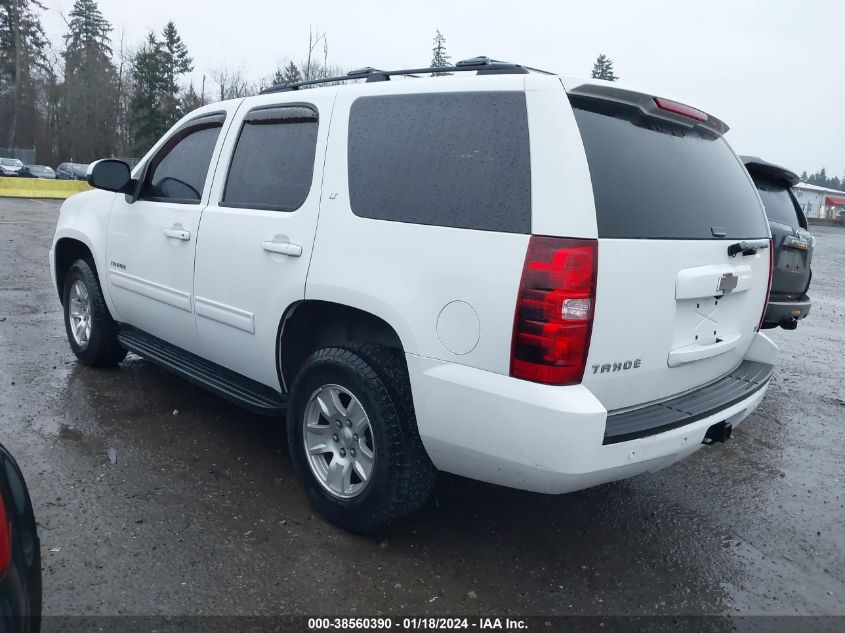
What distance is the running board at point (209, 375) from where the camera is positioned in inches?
137

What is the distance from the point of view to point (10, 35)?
175 ft

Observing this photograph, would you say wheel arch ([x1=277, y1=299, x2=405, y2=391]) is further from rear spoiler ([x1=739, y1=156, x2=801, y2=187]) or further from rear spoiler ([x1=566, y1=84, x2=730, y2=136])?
rear spoiler ([x1=739, y1=156, x2=801, y2=187])

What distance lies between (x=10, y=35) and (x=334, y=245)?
63.9 meters

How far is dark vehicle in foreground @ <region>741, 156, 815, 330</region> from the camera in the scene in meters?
5.31

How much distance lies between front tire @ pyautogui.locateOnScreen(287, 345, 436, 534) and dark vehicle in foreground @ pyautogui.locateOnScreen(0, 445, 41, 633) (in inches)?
53.9

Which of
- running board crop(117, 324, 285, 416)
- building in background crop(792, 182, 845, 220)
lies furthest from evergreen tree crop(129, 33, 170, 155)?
building in background crop(792, 182, 845, 220)

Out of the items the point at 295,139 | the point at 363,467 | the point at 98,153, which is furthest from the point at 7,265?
A: the point at 98,153

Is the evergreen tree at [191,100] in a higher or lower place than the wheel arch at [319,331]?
higher

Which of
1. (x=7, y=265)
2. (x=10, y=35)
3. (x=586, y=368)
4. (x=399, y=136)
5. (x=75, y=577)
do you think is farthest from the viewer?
(x=10, y=35)

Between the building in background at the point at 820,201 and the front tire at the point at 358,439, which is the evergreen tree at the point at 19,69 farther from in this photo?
the building in background at the point at 820,201

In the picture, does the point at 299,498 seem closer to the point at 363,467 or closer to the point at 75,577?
the point at 363,467

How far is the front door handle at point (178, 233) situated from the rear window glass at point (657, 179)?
7.89 feet

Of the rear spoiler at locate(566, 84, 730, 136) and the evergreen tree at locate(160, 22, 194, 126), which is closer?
the rear spoiler at locate(566, 84, 730, 136)

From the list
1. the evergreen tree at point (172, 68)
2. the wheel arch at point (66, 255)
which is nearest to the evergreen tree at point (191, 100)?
the evergreen tree at point (172, 68)
